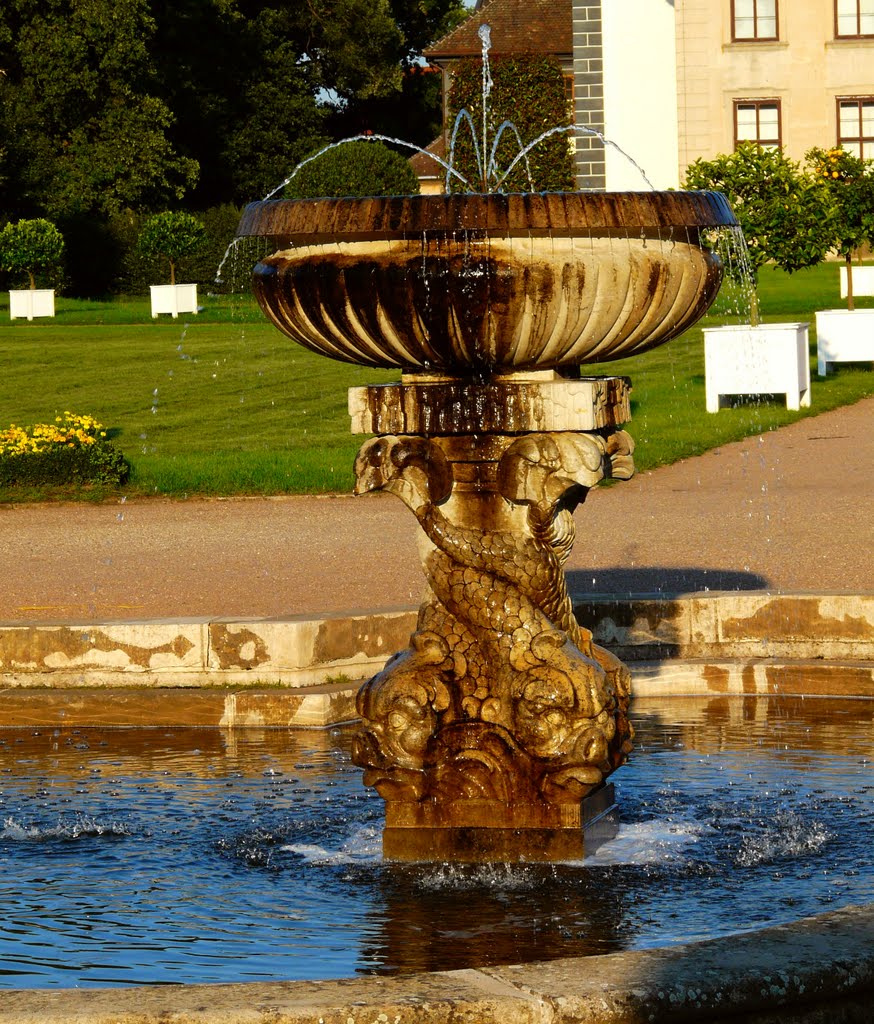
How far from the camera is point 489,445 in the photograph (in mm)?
4652

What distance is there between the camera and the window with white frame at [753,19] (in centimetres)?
4022

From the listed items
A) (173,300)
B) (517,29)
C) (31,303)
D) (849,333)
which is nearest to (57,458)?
(849,333)

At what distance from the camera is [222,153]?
1785 inches

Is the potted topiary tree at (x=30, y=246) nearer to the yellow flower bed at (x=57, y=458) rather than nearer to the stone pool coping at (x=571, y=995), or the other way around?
the yellow flower bed at (x=57, y=458)

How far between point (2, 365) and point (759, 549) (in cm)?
1393

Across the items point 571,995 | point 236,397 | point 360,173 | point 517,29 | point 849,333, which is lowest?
point 571,995

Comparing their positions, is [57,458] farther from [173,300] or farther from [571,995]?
[173,300]

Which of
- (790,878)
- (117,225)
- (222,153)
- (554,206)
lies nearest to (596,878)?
(790,878)

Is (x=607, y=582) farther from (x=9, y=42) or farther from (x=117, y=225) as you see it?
(x=9, y=42)

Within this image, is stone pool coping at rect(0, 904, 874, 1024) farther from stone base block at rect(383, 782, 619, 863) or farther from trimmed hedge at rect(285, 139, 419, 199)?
trimmed hedge at rect(285, 139, 419, 199)

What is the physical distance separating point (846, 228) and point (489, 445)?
15.9m

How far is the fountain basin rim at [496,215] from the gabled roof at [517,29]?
127ft

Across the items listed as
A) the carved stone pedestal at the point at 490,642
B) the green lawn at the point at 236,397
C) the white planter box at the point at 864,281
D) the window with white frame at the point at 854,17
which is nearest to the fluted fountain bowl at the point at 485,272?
the carved stone pedestal at the point at 490,642

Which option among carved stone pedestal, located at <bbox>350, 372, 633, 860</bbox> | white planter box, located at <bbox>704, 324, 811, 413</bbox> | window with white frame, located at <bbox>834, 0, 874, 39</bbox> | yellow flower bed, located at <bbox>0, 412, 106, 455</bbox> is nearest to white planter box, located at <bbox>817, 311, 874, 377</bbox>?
white planter box, located at <bbox>704, 324, 811, 413</bbox>
